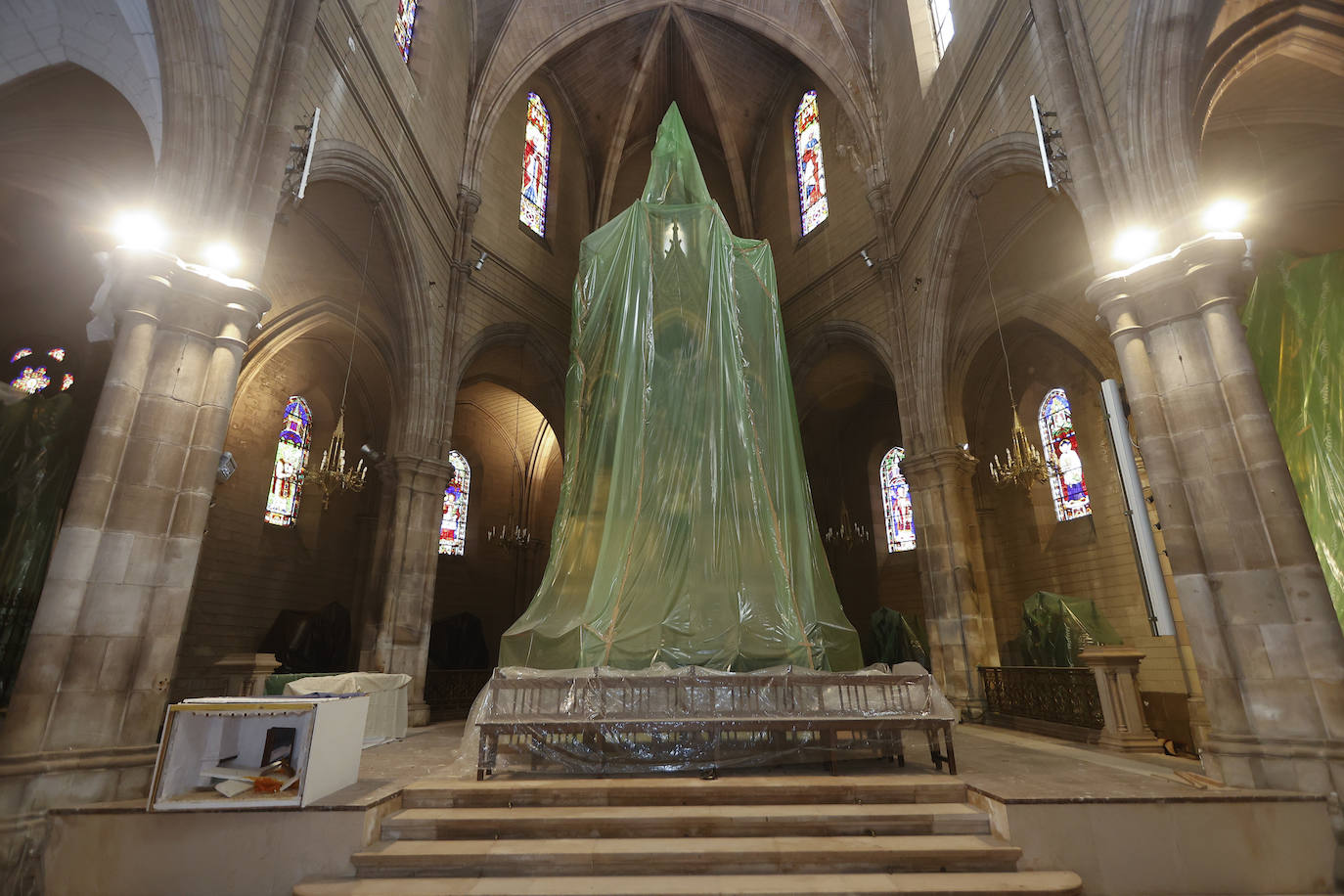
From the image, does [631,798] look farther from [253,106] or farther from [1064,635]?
[1064,635]

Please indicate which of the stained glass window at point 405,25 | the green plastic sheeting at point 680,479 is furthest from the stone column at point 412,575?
the stained glass window at point 405,25

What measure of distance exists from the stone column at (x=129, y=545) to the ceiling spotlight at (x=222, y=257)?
166 mm

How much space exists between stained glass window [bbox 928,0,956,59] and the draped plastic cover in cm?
940

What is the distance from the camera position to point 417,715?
29.8 ft

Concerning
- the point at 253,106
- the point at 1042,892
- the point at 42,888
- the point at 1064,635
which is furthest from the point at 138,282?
the point at 1064,635

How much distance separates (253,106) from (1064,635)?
1140 centimetres

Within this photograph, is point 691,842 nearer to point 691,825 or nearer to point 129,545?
point 691,825

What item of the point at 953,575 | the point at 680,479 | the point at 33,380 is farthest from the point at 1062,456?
the point at 33,380

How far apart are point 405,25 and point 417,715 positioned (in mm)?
9893

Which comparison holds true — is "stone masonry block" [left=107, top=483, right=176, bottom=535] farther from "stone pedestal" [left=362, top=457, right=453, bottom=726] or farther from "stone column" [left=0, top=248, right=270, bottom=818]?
"stone pedestal" [left=362, top=457, right=453, bottom=726]

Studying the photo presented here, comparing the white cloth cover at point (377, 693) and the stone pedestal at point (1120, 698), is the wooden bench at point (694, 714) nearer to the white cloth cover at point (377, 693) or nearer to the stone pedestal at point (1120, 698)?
the white cloth cover at point (377, 693)

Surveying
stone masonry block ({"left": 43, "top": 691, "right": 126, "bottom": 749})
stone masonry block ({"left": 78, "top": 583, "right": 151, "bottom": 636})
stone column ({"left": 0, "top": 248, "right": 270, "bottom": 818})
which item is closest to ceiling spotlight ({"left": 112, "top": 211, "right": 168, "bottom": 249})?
stone column ({"left": 0, "top": 248, "right": 270, "bottom": 818})

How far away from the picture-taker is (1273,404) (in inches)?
238

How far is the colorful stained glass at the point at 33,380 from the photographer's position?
10195mm
